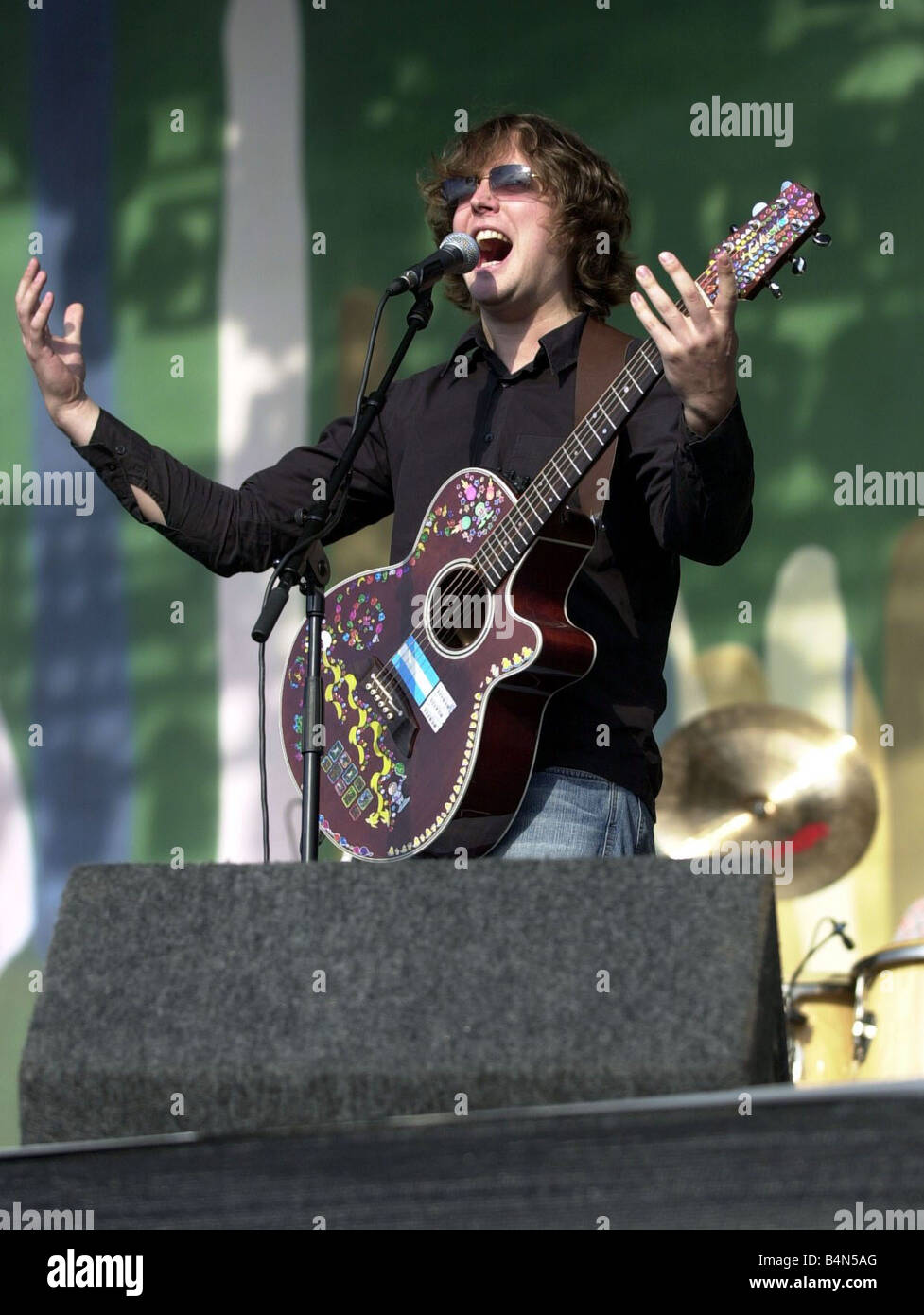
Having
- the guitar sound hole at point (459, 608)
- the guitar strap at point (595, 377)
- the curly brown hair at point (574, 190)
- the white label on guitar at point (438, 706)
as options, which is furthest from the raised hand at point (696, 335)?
the curly brown hair at point (574, 190)

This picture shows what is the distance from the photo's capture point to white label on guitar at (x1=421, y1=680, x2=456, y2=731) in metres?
2.76

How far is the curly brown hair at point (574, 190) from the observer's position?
3.12 m

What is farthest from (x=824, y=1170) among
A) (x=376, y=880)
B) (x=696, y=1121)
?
(x=376, y=880)

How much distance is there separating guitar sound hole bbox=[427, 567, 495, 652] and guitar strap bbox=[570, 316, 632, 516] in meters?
0.21

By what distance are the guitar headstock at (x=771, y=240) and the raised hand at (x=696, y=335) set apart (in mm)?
314

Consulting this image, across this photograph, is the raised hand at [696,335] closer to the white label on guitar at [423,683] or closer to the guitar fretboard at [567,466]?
the guitar fretboard at [567,466]

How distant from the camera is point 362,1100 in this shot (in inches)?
60.3

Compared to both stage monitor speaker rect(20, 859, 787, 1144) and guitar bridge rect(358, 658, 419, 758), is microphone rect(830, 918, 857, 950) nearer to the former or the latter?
guitar bridge rect(358, 658, 419, 758)

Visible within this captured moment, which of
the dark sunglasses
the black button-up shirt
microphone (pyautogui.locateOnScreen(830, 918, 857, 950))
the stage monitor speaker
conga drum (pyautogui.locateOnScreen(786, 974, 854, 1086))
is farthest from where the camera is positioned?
microphone (pyautogui.locateOnScreen(830, 918, 857, 950))

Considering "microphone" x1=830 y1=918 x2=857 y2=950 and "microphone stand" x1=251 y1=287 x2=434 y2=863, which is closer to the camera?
"microphone stand" x1=251 y1=287 x2=434 y2=863

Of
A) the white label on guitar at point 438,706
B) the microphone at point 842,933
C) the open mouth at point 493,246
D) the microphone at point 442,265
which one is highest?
the open mouth at point 493,246

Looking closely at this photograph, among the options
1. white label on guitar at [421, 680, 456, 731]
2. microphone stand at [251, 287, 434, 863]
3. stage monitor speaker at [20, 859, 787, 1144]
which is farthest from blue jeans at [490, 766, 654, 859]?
stage monitor speaker at [20, 859, 787, 1144]

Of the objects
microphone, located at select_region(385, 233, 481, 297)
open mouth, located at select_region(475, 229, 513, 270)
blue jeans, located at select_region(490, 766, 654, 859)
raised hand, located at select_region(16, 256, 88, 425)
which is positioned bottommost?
blue jeans, located at select_region(490, 766, 654, 859)
